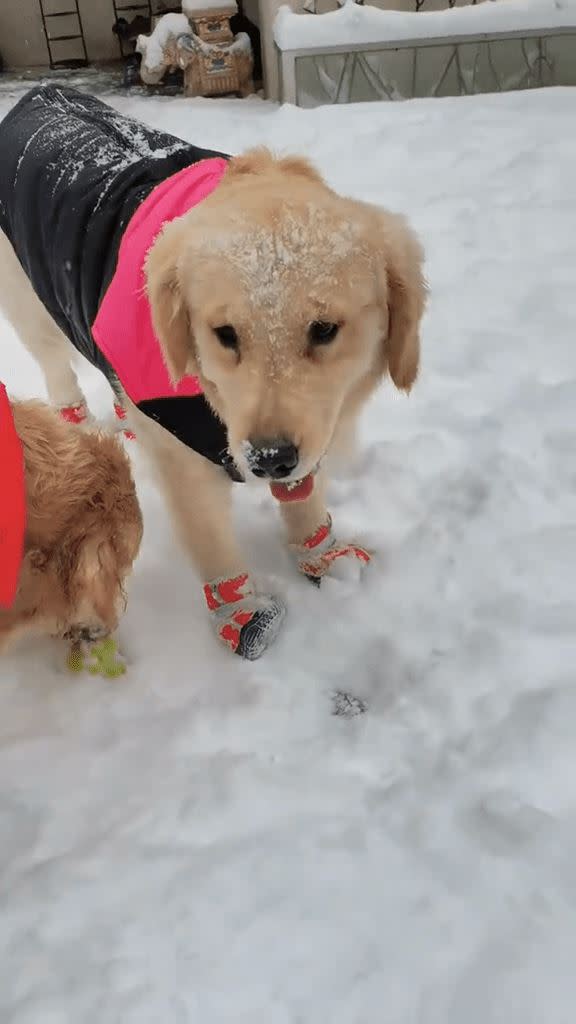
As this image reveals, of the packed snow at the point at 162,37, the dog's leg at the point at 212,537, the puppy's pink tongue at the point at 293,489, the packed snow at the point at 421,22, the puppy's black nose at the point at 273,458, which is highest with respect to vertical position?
the packed snow at the point at 421,22

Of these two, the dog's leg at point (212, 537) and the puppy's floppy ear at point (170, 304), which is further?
the dog's leg at point (212, 537)

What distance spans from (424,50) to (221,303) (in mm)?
4344

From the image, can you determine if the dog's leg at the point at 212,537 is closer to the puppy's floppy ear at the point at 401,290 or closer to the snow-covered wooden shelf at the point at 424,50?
the puppy's floppy ear at the point at 401,290

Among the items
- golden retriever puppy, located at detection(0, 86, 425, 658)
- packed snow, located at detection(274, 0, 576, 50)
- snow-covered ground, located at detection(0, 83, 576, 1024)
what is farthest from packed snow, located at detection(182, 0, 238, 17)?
snow-covered ground, located at detection(0, 83, 576, 1024)

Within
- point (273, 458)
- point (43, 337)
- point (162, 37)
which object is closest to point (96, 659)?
point (273, 458)

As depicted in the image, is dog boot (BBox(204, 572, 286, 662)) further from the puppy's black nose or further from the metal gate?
the metal gate

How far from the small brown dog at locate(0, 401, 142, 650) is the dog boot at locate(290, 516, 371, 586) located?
19.2 inches

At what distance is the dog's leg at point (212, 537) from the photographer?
172 centimetres

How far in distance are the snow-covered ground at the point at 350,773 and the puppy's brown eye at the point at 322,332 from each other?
77 cm

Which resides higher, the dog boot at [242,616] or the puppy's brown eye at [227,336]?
the puppy's brown eye at [227,336]

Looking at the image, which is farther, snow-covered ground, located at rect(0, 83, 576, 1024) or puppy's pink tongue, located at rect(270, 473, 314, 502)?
puppy's pink tongue, located at rect(270, 473, 314, 502)

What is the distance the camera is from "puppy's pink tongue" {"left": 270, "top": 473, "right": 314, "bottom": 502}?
1557mm

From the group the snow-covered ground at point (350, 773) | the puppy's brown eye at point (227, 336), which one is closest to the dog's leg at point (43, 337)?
the snow-covered ground at point (350, 773)

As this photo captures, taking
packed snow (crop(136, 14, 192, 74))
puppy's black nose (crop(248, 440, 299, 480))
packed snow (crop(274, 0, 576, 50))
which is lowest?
puppy's black nose (crop(248, 440, 299, 480))
